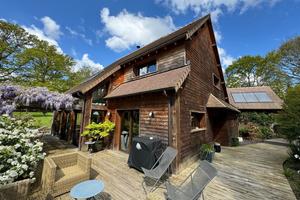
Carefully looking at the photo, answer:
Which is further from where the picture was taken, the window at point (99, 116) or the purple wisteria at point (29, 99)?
the window at point (99, 116)

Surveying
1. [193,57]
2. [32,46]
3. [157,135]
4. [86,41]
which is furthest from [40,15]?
[157,135]

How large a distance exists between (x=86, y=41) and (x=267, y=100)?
23092 mm

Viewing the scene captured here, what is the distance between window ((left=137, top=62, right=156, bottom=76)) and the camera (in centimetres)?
824

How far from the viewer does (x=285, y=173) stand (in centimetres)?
529

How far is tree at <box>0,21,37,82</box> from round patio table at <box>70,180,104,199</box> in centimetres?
2013

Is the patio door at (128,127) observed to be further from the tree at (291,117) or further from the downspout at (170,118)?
the tree at (291,117)

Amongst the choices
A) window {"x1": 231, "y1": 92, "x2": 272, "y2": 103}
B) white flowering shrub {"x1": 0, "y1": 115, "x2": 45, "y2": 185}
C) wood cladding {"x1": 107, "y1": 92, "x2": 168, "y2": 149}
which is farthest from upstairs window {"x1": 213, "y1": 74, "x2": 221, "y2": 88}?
white flowering shrub {"x1": 0, "y1": 115, "x2": 45, "y2": 185}

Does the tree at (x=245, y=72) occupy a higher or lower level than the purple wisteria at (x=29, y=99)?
higher

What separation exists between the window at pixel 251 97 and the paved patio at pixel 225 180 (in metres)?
12.4

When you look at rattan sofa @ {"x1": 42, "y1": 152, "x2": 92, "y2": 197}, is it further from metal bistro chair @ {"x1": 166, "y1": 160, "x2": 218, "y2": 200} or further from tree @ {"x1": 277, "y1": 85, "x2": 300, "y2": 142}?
tree @ {"x1": 277, "y1": 85, "x2": 300, "y2": 142}

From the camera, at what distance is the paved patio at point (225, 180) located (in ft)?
12.5

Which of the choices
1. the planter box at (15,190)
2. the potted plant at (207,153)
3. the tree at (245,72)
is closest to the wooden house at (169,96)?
the potted plant at (207,153)

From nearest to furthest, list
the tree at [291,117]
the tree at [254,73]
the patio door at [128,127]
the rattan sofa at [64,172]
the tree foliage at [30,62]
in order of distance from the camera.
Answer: the rattan sofa at [64,172] < the tree at [291,117] < the patio door at [128,127] < the tree foliage at [30,62] < the tree at [254,73]

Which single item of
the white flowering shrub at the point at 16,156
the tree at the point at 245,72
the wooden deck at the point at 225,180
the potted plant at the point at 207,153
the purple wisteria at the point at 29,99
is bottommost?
the wooden deck at the point at 225,180
